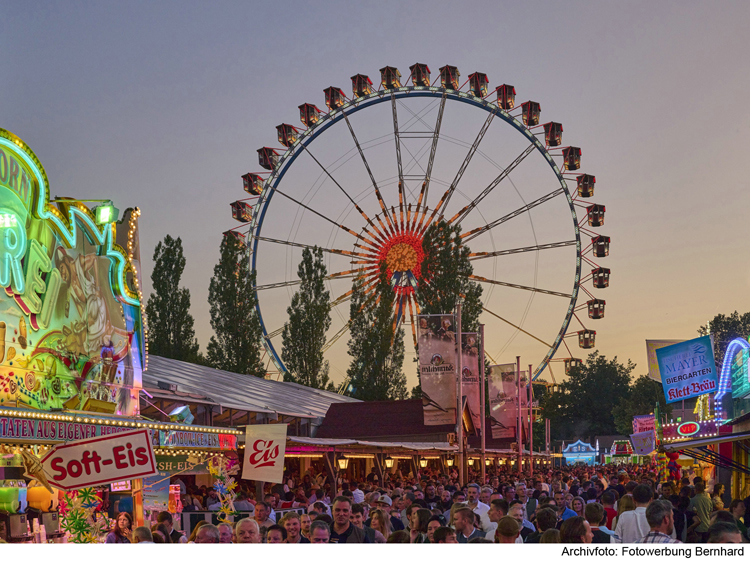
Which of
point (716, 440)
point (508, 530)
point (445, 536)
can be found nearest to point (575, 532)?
point (508, 530)

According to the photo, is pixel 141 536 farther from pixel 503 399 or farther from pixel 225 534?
pixel 503 399

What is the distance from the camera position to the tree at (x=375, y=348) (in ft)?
139

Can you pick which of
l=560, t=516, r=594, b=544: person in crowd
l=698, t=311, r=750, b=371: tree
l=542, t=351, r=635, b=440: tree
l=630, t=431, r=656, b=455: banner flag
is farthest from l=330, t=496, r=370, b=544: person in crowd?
l=542, t=351, r=635, b=440: tree

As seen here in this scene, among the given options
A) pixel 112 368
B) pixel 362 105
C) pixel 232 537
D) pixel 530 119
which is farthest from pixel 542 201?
pixel 232 537

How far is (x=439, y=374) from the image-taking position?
27.8 meters

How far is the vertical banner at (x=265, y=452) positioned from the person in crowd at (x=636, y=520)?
4.93 m

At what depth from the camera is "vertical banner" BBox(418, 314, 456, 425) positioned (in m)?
27.4

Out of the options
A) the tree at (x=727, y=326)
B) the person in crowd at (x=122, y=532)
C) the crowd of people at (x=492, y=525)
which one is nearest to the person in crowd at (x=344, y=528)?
the crowd of people at (x=492, y=525)

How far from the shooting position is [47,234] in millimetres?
13867

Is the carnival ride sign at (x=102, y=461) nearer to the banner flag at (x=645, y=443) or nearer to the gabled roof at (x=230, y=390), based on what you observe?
the gabled roof at (x=230, y=390)

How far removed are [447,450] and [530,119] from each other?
17.2 m

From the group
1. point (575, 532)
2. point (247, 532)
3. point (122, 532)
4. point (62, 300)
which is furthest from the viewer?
point (62, 300)

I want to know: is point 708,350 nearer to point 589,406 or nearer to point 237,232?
point 237,232

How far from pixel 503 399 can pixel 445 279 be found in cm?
631
